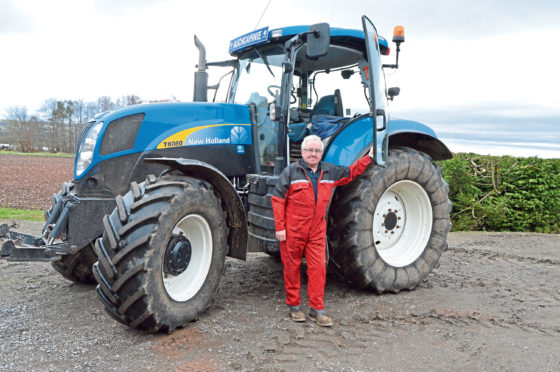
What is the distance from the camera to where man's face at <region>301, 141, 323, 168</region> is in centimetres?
398

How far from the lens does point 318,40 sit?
4.06 m

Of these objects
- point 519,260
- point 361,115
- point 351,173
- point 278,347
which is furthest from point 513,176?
point 278,347

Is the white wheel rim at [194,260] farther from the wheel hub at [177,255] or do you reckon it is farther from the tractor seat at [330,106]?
the tractor seat at [330,106]

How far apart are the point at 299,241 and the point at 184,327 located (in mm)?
1151

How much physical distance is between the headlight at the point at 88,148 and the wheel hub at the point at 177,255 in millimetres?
1139

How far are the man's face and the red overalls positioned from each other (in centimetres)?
9

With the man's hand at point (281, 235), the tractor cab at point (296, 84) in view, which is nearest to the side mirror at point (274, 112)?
the tractor cab at point (296, 84)

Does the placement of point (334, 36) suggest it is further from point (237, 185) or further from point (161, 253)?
point (161, 253)

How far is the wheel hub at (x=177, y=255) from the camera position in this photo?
3617 mm

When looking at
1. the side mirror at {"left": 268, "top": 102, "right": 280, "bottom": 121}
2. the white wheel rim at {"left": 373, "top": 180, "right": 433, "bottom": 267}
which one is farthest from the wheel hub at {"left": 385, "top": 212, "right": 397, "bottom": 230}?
the side mirror at {"left": 268, "top": 102, "right": 280, "bottom": 121}

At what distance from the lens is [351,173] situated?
4.20 metres

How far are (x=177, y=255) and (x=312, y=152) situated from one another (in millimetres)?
1380

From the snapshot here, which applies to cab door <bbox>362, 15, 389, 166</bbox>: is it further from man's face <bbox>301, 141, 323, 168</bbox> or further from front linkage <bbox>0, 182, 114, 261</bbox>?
front linkage <bbox>0, 182, 114, 261</bbox>

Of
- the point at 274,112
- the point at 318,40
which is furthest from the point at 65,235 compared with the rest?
the point at 318,40
